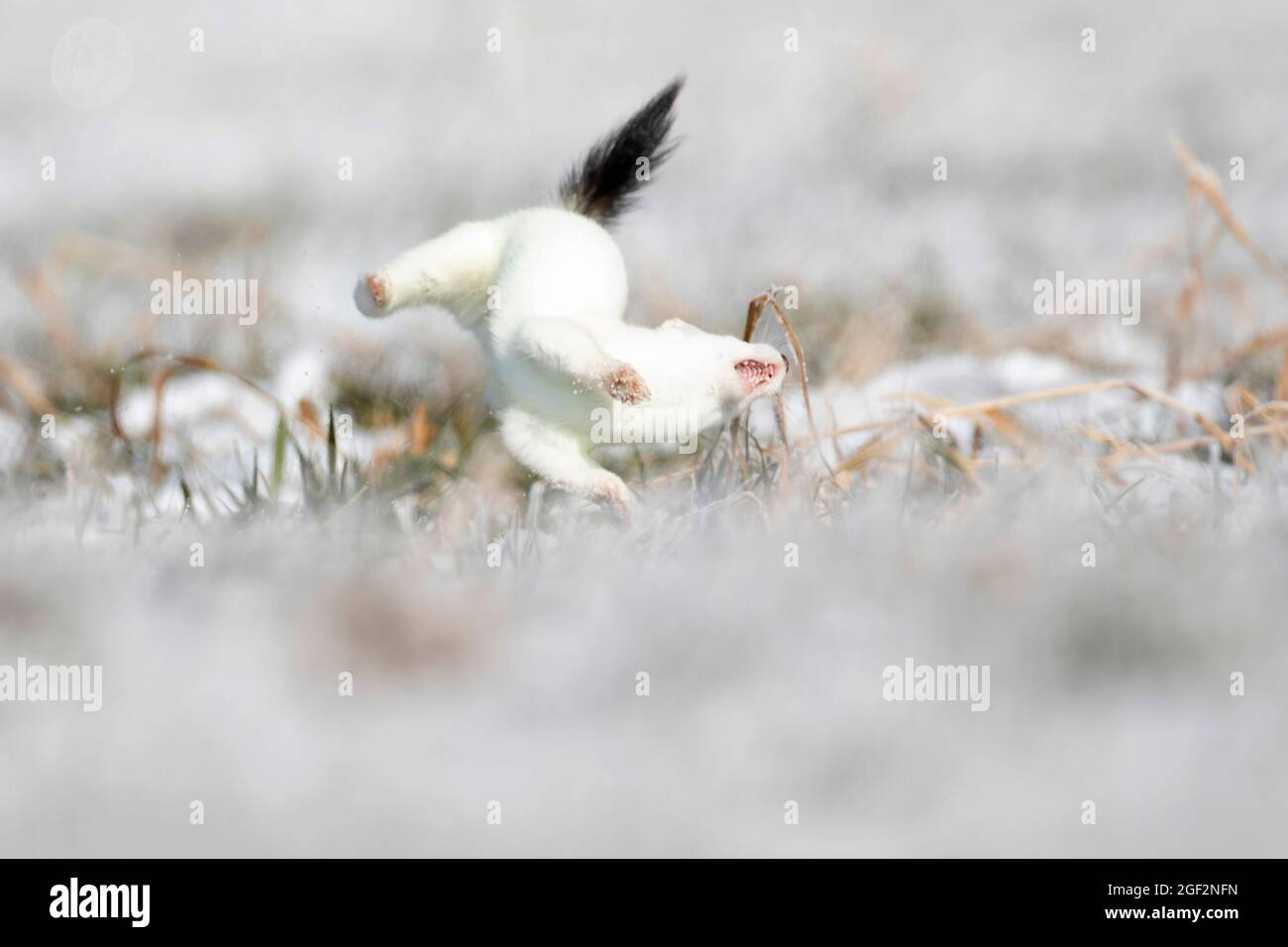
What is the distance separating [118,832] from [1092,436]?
2.91ft

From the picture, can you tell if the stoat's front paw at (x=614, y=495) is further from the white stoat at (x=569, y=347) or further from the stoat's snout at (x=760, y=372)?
the stoat's snout at (x=760, y=372)

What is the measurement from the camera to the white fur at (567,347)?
0.96 metres

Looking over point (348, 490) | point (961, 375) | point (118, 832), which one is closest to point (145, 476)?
point (348, 490)

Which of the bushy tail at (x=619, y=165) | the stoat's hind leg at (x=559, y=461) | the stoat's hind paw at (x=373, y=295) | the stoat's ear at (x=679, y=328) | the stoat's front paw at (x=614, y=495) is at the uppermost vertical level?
the bushy tail at (x=619, y=165)

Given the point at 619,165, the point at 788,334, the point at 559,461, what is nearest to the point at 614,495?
the point at 559,461

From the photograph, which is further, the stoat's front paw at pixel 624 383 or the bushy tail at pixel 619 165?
the bushy tail at pixel 619 165

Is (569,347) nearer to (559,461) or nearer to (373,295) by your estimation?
(559,461)

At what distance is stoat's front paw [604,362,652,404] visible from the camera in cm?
92

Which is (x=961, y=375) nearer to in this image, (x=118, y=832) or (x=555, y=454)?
(x=555, y=454)

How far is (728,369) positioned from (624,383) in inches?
3.5

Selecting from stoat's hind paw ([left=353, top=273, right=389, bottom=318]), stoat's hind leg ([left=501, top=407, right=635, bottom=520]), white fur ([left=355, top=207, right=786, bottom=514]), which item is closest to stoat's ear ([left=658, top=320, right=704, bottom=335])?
white fur ([left=355, top=207, right=786, bottom=514])

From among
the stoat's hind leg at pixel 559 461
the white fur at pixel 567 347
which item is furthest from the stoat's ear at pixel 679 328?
the stoat's hind leg at pixel 559 461

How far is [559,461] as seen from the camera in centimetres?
99

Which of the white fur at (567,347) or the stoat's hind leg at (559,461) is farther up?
the white fur at (567,347)
